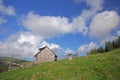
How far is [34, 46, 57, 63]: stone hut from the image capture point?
88.2 metres

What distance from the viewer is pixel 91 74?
36.0m

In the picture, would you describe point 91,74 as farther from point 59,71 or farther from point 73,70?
point 59,71

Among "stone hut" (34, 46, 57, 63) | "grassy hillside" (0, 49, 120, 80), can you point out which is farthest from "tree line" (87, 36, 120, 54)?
"grassy hillside" (0, 49, 120, 80)

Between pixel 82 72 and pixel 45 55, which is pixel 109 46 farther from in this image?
pixel 82 72

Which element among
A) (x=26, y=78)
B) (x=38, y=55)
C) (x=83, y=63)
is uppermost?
(x=38, y=55)

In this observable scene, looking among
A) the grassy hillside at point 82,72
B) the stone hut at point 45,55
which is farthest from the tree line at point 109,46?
the grassy hillside at point 82,72

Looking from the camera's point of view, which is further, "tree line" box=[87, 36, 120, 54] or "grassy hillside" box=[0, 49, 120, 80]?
"tree line" box=[87, 36, 120, 54]

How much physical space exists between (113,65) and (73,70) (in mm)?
9997

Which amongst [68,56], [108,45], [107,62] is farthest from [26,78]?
[108,45]

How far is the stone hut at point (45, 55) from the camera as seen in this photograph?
289 feet

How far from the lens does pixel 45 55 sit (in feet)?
290

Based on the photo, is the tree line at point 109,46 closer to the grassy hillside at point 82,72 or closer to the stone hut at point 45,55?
the stone hut at point 45,55

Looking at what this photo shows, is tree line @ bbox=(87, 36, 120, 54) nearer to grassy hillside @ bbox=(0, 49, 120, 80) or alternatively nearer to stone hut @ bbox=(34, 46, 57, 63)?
stone hut @ bbox=(34, 46, 57, 63)

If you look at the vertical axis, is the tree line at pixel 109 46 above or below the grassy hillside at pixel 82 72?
above
